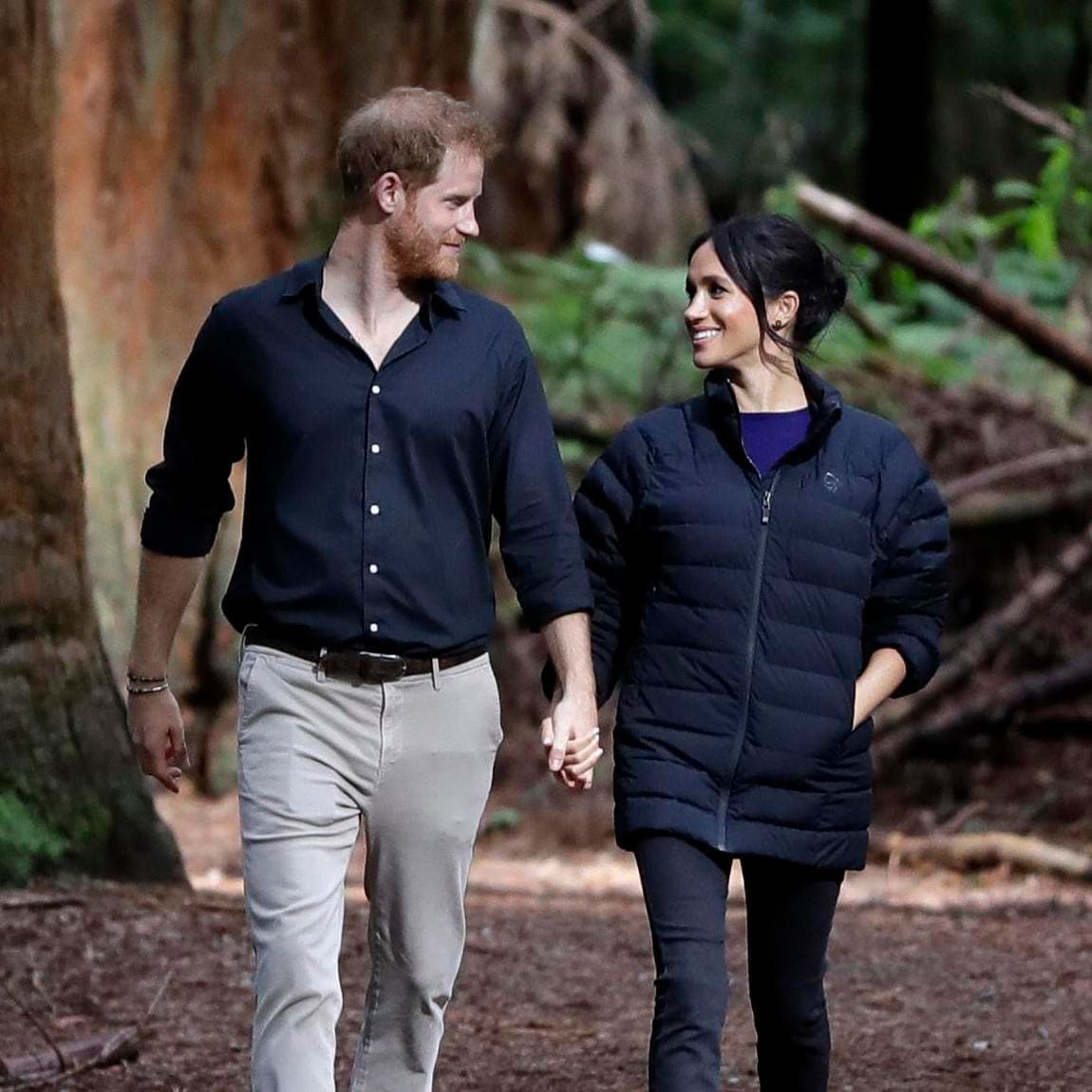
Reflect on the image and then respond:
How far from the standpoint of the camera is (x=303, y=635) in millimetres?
4227

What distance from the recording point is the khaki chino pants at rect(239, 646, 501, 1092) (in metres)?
4.17

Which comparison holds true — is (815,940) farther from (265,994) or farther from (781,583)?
(265,994)

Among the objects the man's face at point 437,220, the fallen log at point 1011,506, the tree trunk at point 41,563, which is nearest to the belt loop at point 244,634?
the man's face at point 437,220

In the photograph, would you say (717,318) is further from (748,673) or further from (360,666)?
(360,666)

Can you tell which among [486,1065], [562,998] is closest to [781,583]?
[486,1065]

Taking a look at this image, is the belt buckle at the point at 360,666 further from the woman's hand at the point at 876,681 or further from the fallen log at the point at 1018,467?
the fallen log at the point at 1018,467

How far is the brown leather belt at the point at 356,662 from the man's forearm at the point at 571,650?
0.71 ft

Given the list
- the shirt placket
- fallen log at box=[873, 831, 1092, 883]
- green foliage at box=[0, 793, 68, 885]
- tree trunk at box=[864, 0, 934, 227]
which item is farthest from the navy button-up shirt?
tree trunk at box=[864, 0, 934, 227]

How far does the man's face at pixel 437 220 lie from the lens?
4.30 m

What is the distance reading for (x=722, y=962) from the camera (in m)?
4.32

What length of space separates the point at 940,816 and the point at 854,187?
1565 centimetres

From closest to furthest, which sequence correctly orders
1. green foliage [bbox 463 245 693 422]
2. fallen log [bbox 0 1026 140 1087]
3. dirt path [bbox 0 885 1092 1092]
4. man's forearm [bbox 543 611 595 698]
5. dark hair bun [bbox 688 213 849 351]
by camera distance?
man's forearm [bbox 543 611 595 698] → dark hair bun [bbox 688 213 849 351] → fallen log [bbox 0 1026 140 1087] → dirt path [bbox 0 885 1092 1092] → green foliage [bbox 463 245 693 422]

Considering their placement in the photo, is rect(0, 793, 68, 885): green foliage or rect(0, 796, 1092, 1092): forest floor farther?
rect(0, 793, 68, 885): green foliage

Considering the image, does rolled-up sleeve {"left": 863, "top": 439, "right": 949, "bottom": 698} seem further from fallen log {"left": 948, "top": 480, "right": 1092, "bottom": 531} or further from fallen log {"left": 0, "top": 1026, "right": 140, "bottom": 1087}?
fallen log {"left": 948, "top": 480, "right": 1092, "bottom": 531}
